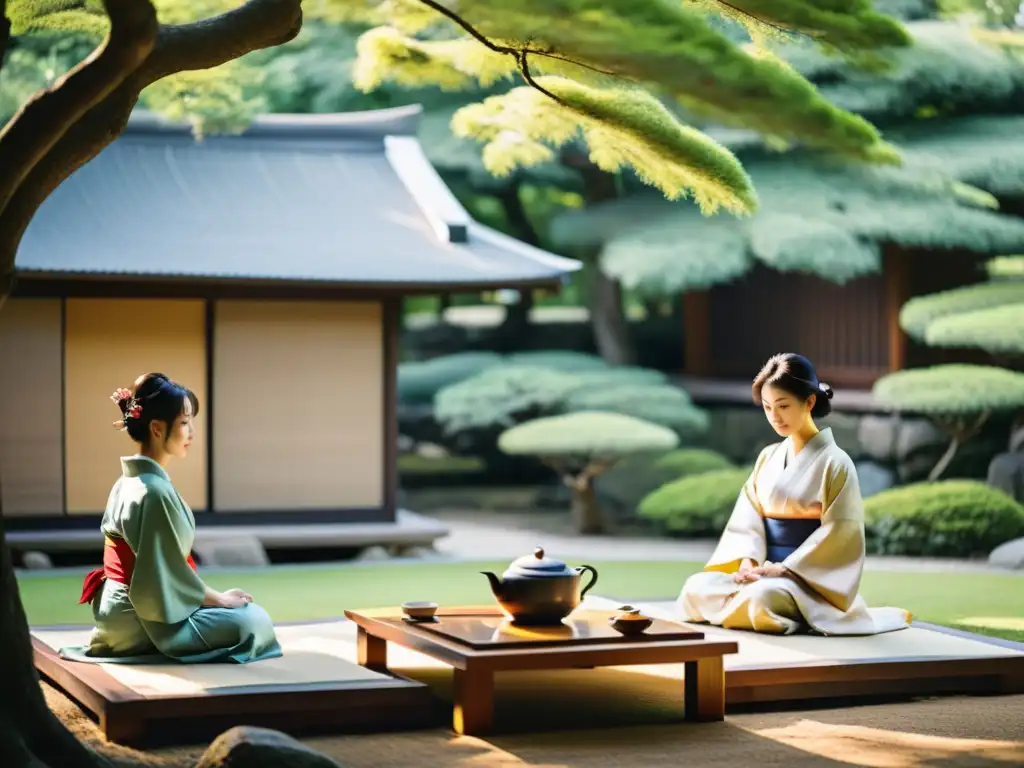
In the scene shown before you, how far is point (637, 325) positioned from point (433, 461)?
12.2ft

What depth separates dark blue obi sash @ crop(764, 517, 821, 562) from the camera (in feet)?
22.4

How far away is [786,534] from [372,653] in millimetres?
1795

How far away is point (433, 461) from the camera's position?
21.6 m

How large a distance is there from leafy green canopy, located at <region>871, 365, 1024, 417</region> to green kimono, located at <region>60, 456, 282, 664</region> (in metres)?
8.00

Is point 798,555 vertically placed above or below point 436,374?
Answer: below


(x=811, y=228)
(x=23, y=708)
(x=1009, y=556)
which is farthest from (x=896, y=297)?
(x=23, y=708)

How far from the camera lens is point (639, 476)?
1549 cm

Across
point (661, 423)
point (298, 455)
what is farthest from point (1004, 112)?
point (298, 455)

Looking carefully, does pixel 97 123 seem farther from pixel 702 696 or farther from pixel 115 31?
pixel 702 696

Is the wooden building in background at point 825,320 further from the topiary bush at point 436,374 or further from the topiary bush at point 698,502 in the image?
the topiary bush at point 698,502

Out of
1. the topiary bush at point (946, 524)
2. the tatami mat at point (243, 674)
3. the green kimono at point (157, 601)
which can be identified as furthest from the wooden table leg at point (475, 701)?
the topiary bush at point (946, 524)

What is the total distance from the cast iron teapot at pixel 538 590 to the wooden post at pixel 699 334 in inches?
447

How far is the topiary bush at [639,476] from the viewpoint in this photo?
48.4ft

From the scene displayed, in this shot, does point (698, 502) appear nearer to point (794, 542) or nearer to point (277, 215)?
point (277, 215)
